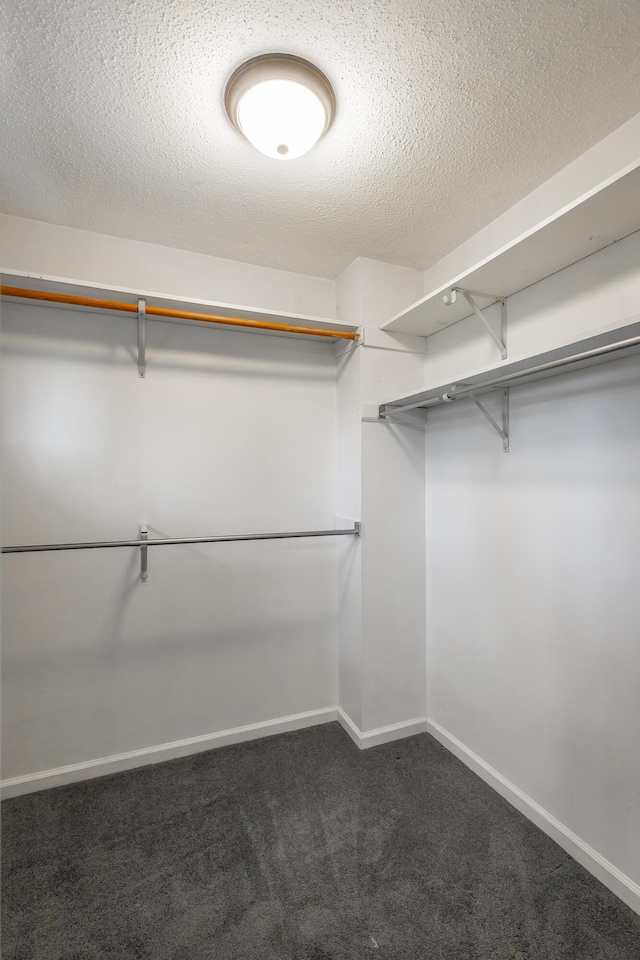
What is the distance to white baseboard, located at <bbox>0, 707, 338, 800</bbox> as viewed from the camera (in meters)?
2.05

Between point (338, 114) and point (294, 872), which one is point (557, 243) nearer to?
point (338, 114)

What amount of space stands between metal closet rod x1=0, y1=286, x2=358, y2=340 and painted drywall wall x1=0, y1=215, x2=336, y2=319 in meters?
0.08

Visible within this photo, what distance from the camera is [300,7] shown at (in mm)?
1149

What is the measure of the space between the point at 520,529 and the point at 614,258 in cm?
108

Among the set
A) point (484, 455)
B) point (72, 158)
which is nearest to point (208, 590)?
point (484, 455)

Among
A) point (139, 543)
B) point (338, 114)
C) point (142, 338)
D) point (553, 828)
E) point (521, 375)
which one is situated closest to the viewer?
point (338, 114)

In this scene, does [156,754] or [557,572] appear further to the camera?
[156,754]

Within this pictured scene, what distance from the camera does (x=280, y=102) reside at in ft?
4.38

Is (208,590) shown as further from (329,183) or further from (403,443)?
(329,183)

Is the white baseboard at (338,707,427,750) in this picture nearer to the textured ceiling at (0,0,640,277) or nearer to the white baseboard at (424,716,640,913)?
the white baseboard at (424,716,640,913)

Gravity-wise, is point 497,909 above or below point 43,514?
below

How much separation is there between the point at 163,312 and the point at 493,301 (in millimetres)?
1514

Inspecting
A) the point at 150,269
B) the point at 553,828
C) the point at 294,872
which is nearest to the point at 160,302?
the point at 150,269

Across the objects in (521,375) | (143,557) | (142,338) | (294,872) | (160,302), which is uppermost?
(160,302)
